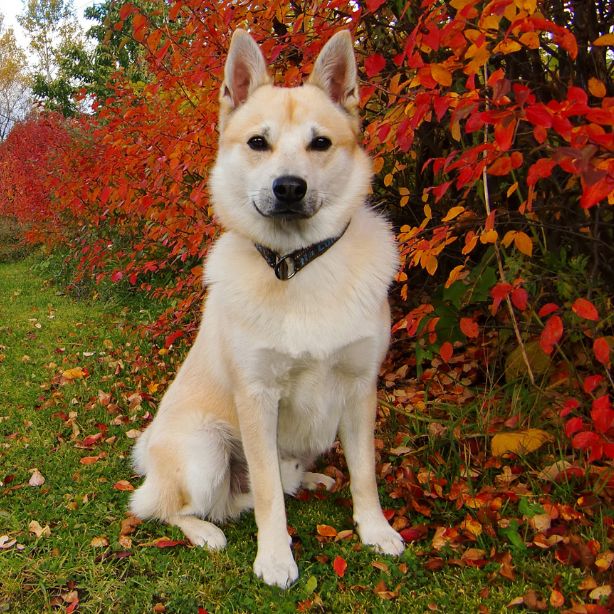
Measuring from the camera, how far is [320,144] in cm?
221

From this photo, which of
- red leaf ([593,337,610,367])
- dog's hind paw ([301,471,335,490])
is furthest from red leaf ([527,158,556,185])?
dog's hind paw ([301,471,335,490])

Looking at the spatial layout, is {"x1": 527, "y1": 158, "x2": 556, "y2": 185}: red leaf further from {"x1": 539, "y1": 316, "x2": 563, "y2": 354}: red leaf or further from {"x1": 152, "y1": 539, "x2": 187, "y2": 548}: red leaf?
{"x1": 152, "y1": 539, "x2": 187, "y2": 548}: red leaf

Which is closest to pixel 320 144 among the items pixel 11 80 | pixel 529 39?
pixel 529 39

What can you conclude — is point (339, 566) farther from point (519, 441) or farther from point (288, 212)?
point (288, 212)

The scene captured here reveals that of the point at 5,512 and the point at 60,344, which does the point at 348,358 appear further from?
the point at 60,344

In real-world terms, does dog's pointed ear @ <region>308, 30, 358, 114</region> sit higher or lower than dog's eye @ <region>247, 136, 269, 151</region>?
higher

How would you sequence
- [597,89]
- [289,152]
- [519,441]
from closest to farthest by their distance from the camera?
[597,89] < [289,152] < [519,441]

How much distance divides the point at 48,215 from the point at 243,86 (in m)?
8.34

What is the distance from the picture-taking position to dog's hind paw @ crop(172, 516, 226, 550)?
7.74 ft

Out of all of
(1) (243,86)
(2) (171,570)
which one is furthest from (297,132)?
(2) (171,570)

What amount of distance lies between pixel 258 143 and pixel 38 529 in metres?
2.06

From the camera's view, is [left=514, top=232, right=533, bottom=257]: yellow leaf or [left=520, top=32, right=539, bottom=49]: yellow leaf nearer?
[left=520, top=32, right=539, bottom=49]: yellow leaf

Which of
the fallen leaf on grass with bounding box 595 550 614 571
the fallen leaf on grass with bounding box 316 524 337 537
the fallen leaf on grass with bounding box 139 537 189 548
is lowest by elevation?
the fallen leaf on grass with bounding box 139 537 189 548

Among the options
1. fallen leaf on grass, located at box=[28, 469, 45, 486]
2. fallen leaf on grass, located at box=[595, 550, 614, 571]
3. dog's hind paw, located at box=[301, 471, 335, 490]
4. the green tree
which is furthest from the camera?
the green tree
